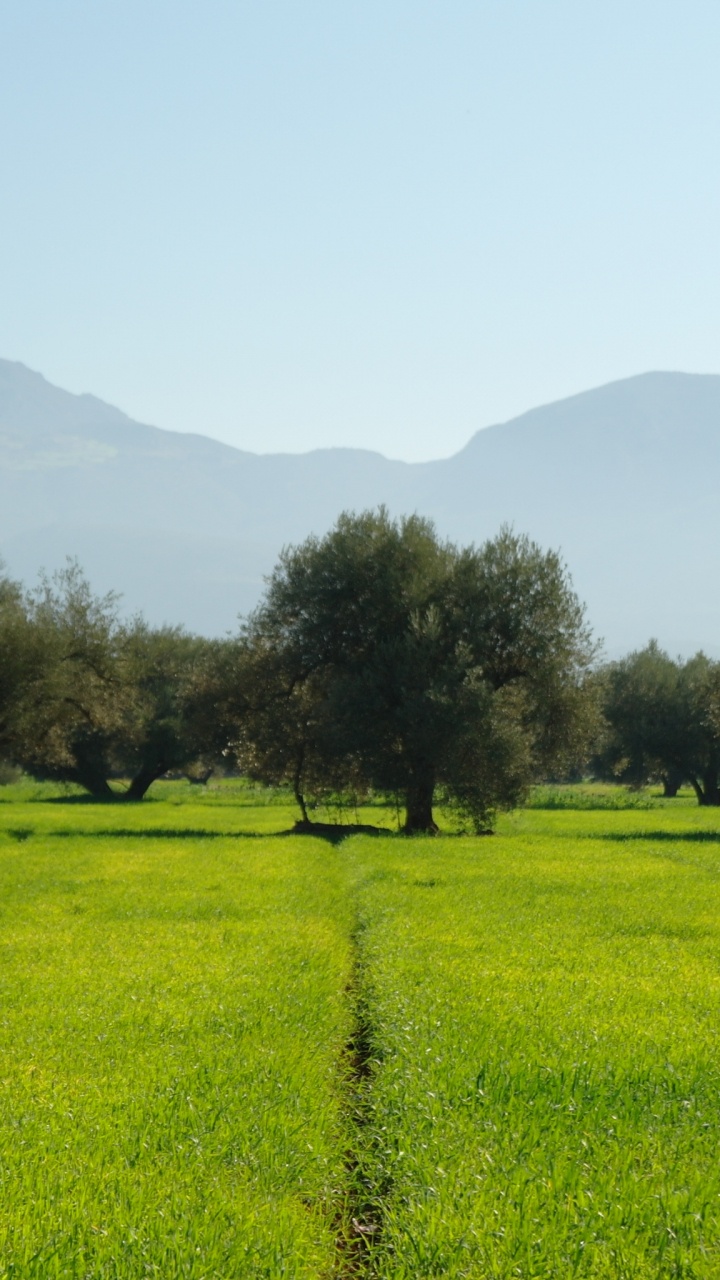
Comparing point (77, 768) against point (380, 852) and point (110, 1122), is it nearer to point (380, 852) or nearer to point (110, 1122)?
point (380, 852)

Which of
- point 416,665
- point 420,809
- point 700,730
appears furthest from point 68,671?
point 700,730

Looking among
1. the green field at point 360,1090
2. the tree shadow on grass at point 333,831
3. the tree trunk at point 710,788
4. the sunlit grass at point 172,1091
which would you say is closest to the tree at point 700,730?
the tree trunk at point 710,788

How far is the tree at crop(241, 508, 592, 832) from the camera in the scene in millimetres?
43531

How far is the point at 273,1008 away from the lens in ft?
43.2

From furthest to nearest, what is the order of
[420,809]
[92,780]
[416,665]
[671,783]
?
[671,783], [92,780], [420,809], [416,665]

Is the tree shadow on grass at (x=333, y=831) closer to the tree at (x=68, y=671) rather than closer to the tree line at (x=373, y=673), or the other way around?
the tree line at (x=373, y=673)

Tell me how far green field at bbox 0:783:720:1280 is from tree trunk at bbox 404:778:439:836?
2255 cm

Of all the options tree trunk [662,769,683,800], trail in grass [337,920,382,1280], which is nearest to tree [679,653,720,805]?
tree trunk [662,769,683,800]

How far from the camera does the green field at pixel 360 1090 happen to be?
7141 mm

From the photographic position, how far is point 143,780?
84.4 meters

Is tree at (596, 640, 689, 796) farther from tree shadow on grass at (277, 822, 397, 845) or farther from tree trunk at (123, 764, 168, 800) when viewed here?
tree trunk at (123, 764, 168, 800)

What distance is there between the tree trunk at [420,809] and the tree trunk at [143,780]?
39043 mm

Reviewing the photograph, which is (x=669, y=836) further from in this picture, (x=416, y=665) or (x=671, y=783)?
(x=671, y=783)

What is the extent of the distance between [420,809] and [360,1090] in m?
36.8
